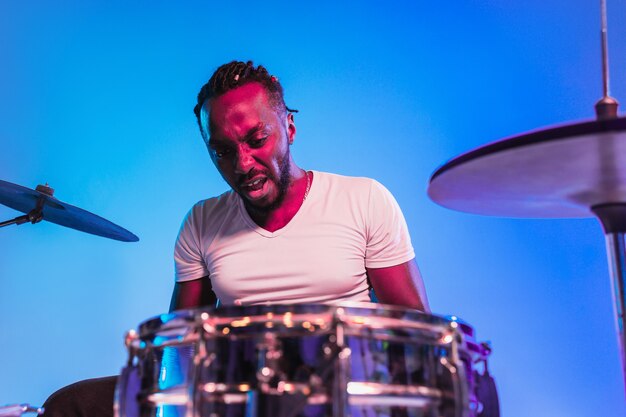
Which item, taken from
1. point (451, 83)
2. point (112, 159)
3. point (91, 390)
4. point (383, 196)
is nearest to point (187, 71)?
point (112, 159)

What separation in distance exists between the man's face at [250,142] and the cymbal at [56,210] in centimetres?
54

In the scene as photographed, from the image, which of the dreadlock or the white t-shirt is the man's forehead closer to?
the dreadlock

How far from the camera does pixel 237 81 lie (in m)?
1.67

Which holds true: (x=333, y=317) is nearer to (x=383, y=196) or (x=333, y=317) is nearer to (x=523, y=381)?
(x=383, y=196)

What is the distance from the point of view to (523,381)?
214 cm

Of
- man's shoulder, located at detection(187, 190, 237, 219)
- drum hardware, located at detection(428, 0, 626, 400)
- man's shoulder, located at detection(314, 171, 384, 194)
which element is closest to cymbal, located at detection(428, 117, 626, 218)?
drum hardware, located at detection(428, 0, 626, 400)

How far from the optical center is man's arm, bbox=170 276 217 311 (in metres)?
1.80

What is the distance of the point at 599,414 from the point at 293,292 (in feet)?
3.52

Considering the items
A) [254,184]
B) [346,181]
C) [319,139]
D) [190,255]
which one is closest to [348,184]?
[346,181]

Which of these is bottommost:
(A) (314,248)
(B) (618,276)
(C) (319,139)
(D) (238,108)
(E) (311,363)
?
(E) (311,363)

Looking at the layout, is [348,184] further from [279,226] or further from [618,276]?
[618,276]

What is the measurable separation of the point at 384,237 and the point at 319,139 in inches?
32.5

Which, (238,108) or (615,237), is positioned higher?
(238,108)

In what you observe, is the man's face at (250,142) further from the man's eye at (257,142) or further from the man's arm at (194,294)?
the man's arm at (194,294)
